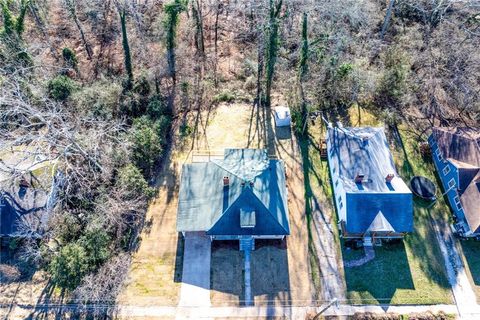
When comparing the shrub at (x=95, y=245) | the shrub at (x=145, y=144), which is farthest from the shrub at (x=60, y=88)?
the shrub at (x=95, y=245)

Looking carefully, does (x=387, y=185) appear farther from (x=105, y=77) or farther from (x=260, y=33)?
(x=105, y=77)

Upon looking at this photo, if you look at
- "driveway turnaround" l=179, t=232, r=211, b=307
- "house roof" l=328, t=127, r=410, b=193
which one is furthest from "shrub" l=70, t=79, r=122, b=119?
"house roof" l=328, t=127, r=410, b=193

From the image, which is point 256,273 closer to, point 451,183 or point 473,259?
point 473,259

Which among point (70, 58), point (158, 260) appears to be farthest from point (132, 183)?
point (70, 58)

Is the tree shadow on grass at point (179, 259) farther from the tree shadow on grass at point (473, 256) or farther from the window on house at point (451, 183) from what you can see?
the window on house at point (451, 183)

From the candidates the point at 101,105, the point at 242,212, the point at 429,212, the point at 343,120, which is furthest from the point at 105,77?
the point at 429,212
